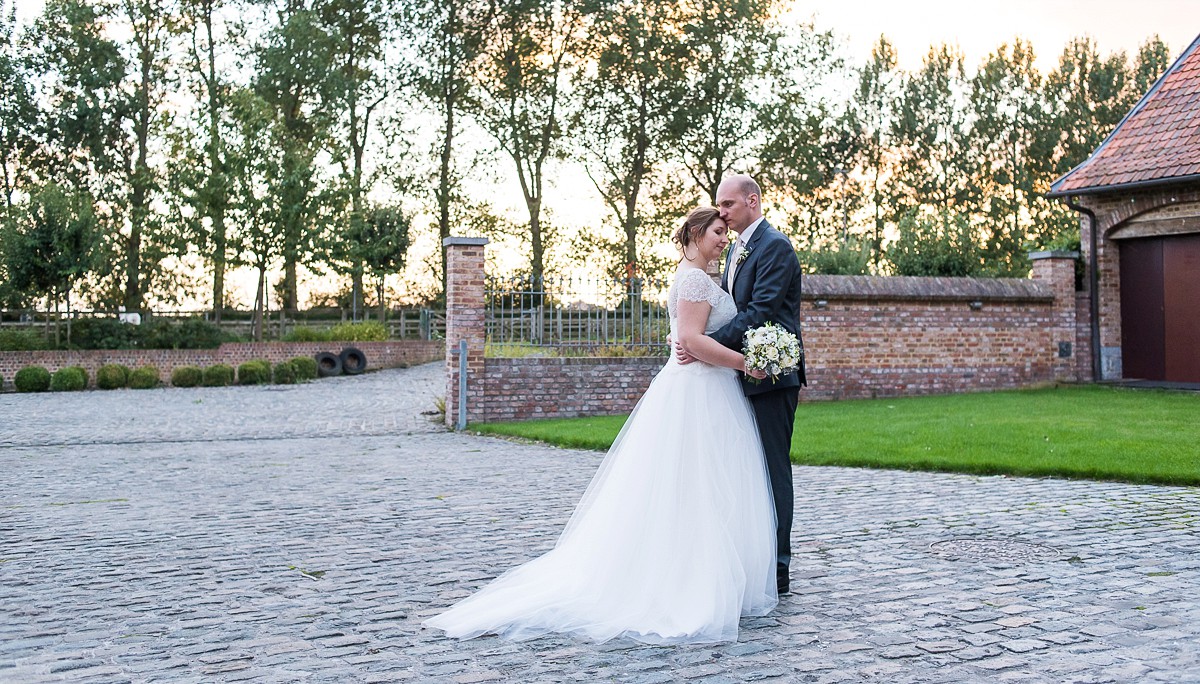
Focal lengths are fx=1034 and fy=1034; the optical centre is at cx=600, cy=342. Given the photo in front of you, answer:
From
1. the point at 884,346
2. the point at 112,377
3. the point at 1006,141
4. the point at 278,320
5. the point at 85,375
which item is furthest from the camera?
the point at 1006,141

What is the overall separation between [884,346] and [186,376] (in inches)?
675

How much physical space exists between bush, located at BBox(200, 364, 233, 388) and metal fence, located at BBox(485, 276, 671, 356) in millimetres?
13070

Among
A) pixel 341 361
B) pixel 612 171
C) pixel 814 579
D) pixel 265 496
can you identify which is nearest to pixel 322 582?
pixel 814 579

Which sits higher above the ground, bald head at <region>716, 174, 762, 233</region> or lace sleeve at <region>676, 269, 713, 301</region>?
bald head at <region>716, 174, 762, 233</region>

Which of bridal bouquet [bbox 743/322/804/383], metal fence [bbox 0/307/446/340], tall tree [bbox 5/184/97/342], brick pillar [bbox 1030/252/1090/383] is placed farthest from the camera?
metal fence [bbox 0/307/446/340]

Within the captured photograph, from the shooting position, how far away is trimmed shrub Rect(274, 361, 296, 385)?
26.6 meters

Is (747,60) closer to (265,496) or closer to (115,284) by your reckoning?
(115,284)

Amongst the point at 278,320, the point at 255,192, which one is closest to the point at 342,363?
the point at 278,320

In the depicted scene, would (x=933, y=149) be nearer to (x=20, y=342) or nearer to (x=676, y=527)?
(x=20, y=342)

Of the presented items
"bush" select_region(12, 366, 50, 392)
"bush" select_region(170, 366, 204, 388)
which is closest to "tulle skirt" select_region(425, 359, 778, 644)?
"bush" select_region(170, 366, 204, 388)

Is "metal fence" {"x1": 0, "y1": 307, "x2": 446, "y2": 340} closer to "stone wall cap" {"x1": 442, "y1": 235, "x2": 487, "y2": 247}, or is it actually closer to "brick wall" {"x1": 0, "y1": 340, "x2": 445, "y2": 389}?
"brick wall" {"x1": 0, "y1": 340, "x2": 445, "y2": 389}

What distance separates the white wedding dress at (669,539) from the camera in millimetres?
4504

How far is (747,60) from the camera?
3531 cm

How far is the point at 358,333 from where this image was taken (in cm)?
3178
